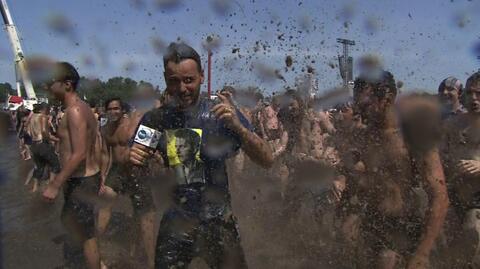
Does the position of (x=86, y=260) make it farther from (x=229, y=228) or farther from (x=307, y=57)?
(x=307, y=57)

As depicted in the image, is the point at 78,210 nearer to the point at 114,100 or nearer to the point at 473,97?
the point at 114,100

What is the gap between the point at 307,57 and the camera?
470 cm

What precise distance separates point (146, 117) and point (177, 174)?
0.40 meters

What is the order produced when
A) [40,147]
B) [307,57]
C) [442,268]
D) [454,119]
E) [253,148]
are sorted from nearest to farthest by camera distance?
[253,148] → [442,268] → [454,119] → [307,57] → [40,147]

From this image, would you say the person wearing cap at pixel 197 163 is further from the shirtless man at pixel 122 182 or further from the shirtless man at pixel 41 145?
the shirtless man at pixel 41 145

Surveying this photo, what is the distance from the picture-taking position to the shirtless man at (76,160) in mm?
4339

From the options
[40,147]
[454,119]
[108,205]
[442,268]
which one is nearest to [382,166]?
[442,268]

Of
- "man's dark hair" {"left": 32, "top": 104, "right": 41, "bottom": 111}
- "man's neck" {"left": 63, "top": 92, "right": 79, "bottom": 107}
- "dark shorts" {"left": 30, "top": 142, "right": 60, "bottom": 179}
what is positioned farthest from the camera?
"man's dark hair" {"left": 32, "top": 104, "right": 41, "bottom": 111}

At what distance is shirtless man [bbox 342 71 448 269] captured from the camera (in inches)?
118

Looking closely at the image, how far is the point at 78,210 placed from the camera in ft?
14.4

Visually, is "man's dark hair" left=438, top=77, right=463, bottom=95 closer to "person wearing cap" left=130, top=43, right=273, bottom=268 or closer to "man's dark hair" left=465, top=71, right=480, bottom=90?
"man's dark hair" left=465, top=71, right=480, bottom=90

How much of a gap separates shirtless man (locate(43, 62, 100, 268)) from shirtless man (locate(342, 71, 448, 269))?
2.19 meters

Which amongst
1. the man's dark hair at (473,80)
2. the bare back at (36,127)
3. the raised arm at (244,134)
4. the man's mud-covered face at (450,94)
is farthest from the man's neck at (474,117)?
the bare back at (36,127)

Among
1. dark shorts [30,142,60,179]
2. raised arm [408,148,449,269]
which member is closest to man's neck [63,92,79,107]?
raised arm [408,148,449,269]
